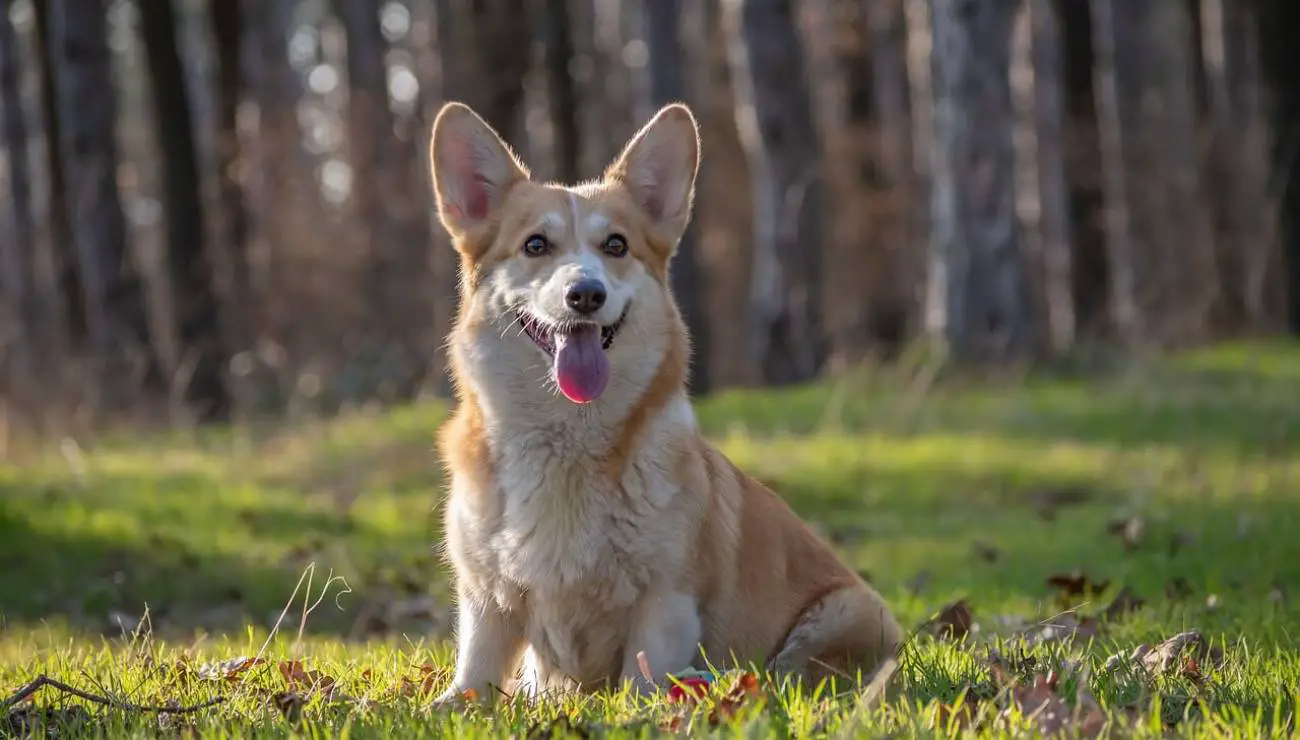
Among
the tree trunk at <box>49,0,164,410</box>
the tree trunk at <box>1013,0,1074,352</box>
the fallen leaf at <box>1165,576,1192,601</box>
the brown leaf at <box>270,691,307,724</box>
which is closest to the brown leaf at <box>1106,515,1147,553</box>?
the fallen leaf at <box>1165,576,1192,601</box>

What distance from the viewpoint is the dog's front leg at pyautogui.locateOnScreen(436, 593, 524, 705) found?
4.22 metres

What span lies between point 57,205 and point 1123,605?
16.1 meters

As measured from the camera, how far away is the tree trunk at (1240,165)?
18812mm

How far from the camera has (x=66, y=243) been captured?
1853 centimetres

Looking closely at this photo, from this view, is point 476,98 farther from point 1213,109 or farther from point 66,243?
point 1213,109

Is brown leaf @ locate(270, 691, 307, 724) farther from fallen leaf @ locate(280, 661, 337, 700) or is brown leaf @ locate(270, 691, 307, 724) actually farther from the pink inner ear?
the pink inner ear

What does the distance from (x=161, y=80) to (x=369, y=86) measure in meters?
4.99

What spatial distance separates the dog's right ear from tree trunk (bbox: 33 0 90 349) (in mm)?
14873

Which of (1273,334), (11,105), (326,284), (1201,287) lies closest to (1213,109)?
(1201,287)

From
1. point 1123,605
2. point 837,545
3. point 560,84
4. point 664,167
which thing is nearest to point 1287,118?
point 560,84

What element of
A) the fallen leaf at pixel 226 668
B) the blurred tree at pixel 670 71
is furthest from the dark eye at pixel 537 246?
the blurred tree at pixel 670 71

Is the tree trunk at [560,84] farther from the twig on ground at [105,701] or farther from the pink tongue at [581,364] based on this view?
the twig on ground at [105,701]

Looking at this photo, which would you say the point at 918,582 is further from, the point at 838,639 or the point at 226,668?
the point at 226,668

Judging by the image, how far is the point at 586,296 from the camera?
14.2ft
